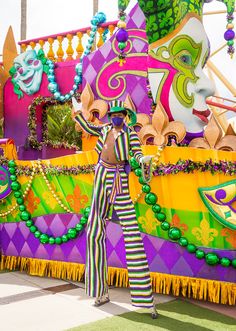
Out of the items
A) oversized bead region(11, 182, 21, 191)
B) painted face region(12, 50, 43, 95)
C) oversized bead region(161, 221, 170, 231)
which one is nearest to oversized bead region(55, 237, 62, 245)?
oversized bead region(11, 182, 21, 191)

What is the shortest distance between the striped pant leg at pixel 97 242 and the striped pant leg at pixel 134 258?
0.16 meters

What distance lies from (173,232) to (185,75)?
165cm

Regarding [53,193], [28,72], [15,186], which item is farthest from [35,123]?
[53,193]

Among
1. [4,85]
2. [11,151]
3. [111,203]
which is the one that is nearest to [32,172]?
[11,151]

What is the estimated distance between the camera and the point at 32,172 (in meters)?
5.19

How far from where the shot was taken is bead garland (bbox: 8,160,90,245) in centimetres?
475

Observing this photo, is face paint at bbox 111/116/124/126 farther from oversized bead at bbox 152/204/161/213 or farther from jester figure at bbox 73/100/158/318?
oversized bead at bbox 152/204/161/213

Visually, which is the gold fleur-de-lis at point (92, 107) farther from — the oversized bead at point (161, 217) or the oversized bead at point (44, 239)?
the oversized bead at point (161, 217)

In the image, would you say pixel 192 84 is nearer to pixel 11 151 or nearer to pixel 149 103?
pixel 149 103

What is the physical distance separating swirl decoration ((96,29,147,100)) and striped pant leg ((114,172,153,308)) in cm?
228

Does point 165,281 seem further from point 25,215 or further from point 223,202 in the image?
point 25,215

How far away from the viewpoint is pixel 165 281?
13.9 ft

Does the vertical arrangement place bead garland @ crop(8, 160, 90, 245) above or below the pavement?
above

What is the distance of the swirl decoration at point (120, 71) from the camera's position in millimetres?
5734
